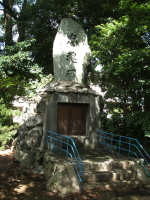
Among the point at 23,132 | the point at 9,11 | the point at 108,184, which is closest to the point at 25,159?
the point at 23,132

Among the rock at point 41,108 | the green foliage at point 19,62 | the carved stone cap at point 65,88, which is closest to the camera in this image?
the rock at point 41,108

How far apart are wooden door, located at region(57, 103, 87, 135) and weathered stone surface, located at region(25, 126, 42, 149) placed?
2.82 ft

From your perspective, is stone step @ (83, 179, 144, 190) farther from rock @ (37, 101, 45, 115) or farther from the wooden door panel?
rock @ (37, 101, 45, 115)

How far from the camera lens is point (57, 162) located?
6.04m

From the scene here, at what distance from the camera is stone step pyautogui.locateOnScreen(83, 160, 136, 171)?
629 cm

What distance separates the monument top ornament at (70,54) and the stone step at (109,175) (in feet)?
13.7

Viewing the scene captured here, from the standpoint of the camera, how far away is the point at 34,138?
7.53m

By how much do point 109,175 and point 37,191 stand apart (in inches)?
80.9

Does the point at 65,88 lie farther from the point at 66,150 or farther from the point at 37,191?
the point at 37,191

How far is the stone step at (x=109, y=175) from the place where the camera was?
232 inches

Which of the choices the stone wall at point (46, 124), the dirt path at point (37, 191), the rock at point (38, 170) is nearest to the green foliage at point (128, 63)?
the stone wall at point (46, 124)

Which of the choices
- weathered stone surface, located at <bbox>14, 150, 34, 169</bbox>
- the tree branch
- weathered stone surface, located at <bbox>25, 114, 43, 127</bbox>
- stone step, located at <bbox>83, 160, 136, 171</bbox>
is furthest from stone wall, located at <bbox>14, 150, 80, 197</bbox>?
the tree branch

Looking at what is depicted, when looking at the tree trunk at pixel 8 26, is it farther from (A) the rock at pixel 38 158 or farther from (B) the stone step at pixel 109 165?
(B) the stone step at pixel 109 165

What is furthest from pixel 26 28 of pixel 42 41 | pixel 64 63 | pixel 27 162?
pixel 27 162
